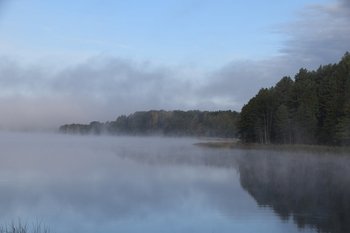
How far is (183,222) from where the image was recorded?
58.5 feet

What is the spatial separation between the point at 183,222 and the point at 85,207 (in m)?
4.21

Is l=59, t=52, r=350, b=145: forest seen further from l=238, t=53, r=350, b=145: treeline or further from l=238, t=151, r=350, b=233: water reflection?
l=238, t=151, r=350, b=233: water reflection

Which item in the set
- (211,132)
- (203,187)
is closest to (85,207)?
(203,187)

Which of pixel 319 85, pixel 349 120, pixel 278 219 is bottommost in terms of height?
pixel 278 219

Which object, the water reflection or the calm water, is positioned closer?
the calm water

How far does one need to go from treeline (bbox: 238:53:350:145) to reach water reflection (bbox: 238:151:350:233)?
112ft

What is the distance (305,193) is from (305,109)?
174 feet

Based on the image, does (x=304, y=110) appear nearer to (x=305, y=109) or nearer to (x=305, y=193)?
(x=305, y=109)

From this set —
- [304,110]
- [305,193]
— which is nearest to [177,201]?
[305,193]

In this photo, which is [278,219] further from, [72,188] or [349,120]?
[349,120]

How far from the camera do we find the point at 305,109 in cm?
7656

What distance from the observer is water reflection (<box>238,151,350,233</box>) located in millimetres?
18375

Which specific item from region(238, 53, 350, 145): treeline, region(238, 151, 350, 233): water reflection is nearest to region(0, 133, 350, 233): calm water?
region(238, 151, 350, 233): water reflection

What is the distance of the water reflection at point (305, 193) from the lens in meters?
18.4
